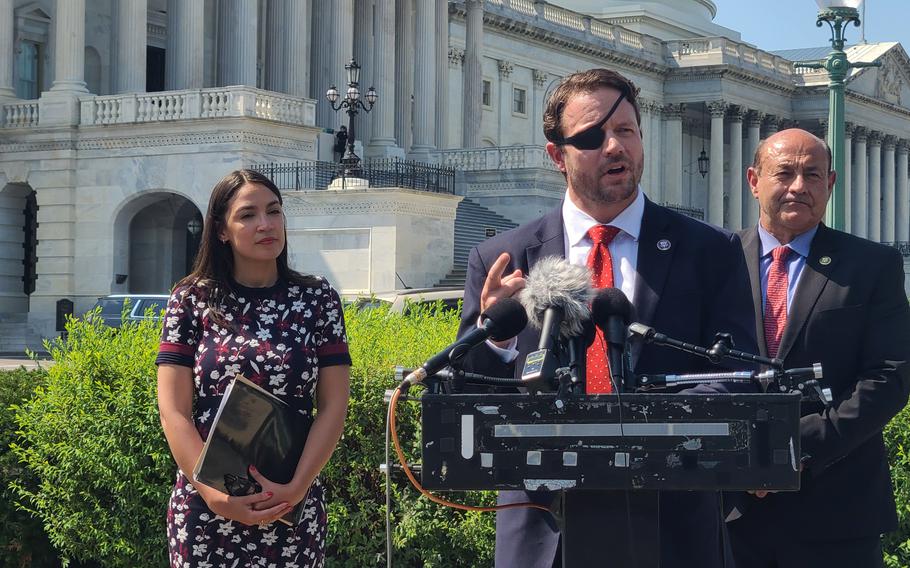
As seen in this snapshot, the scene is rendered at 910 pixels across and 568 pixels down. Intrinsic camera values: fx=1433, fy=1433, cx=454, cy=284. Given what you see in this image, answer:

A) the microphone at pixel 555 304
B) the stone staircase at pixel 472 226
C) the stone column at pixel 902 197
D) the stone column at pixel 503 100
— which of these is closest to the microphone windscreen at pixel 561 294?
the microphone at pixel 555 304

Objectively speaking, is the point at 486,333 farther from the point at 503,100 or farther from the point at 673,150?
the point at 673,150

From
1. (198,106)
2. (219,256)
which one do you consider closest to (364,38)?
(198,106)

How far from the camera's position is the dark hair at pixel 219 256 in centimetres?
Result: 579

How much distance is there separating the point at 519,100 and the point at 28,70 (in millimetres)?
32243

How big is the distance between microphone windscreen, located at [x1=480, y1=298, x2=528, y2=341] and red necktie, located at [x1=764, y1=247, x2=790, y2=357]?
7.22 ft

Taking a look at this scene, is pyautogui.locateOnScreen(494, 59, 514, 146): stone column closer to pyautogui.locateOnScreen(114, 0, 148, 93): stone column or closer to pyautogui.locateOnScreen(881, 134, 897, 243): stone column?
pyautogui.locateOnScreen(114, 0, 148, 93): stone column

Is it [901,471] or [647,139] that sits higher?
[647,139]

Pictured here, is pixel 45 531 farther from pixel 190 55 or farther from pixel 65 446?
pixel 190 55

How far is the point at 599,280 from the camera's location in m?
4.62

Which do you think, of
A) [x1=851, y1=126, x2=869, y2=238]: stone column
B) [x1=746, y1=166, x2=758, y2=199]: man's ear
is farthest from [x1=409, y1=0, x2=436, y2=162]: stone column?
[x1=851, y1=126, x2=869, y2=238]: stone column

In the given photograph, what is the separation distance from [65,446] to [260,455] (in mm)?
3732

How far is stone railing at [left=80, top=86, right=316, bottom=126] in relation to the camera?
37781mm

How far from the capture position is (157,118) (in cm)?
3909

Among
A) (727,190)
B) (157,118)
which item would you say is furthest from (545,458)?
(727,190)
